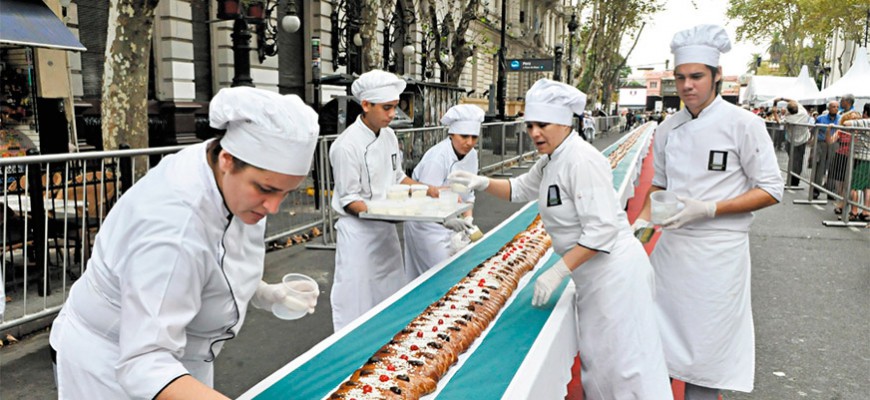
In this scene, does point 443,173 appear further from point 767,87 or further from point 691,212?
point 767,87

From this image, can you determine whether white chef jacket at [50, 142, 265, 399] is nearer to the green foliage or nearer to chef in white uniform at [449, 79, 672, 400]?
chef in white uniform at [449, 79, 672, 400]

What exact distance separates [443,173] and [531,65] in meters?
16.4

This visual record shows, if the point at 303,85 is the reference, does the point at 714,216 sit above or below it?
below

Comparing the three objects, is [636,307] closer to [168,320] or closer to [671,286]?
[671,286]

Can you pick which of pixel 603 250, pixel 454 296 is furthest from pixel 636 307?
pixel 454 296

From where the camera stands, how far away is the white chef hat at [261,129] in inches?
61.5

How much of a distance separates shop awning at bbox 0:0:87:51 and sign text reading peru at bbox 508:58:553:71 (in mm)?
15961

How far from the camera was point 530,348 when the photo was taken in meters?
2.78

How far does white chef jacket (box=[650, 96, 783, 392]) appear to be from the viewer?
3.35 metres

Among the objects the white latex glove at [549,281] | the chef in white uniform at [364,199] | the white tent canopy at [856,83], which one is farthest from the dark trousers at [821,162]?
the white latex glove at [549,281]

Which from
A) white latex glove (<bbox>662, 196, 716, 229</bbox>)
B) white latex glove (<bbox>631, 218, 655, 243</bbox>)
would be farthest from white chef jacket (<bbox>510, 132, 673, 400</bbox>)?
white latex glove (<bbox>631, 218, 655, 243</bbox>)

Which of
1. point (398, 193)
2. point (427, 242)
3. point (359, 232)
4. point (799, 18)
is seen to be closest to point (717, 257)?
point (398, 193)

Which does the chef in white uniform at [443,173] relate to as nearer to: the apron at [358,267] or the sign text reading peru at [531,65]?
the apron at [358,267]

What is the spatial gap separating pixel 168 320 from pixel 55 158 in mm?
3898
